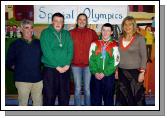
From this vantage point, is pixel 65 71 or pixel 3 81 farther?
pixel 3 81

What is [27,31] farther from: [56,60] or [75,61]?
[75,61]

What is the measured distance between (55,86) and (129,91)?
913 mm

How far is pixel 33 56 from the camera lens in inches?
118

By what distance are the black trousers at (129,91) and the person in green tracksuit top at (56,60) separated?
0.64 metres

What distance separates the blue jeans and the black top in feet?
1.43

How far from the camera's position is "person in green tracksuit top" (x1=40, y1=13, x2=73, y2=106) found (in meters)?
2.96

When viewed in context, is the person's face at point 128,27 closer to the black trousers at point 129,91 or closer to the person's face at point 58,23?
the black trousers at point 129,91

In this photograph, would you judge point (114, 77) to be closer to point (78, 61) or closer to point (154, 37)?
point (78, 61)

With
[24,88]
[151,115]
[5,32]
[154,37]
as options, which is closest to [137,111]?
[151,115]

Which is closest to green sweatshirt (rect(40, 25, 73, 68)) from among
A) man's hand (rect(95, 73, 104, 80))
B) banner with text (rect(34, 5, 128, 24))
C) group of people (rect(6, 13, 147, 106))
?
group of people (rect(6, 13, 147, 106))

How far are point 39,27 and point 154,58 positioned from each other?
1487mm

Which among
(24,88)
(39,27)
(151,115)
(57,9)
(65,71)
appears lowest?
(151,115)

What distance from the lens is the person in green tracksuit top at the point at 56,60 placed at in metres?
2.96

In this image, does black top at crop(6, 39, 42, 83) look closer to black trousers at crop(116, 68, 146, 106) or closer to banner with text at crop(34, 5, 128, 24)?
banner with text at crop(34, 5, 128, 24)
